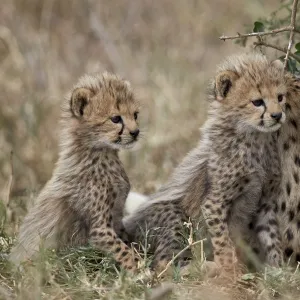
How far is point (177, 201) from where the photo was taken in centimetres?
595

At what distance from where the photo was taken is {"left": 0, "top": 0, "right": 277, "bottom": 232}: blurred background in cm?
843

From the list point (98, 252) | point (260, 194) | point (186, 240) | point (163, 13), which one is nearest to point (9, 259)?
point (98, 252)

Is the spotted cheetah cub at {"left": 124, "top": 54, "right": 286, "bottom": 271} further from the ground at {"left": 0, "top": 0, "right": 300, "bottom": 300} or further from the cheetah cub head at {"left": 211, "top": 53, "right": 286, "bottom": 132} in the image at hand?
the ground at {"left": 0, "top": 0, "right": 300, "bottom": 300}

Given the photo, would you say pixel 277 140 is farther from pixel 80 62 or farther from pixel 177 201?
pixel 80 62

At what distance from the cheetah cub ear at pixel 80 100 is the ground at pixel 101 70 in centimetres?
80

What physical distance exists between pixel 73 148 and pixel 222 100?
90 cm

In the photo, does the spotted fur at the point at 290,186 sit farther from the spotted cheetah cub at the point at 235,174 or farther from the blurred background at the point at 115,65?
the blurred background at the point at 115,65

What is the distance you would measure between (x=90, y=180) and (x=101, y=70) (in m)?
4.61

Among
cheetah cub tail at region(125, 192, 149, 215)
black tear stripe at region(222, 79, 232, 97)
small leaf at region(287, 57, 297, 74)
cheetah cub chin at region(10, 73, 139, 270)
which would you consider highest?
small leaf at region(287, 57, 297, 74)

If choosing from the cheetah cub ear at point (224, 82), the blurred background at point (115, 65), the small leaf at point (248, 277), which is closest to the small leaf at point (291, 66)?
the cheetah cub ear at point (224, 82)

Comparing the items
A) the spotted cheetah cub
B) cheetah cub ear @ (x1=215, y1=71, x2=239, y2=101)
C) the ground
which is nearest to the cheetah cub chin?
the ground

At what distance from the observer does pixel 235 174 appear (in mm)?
5680

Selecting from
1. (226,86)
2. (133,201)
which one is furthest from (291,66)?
(133,201)

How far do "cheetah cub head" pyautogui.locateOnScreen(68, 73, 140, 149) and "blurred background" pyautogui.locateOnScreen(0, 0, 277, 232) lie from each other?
0.90 metres
